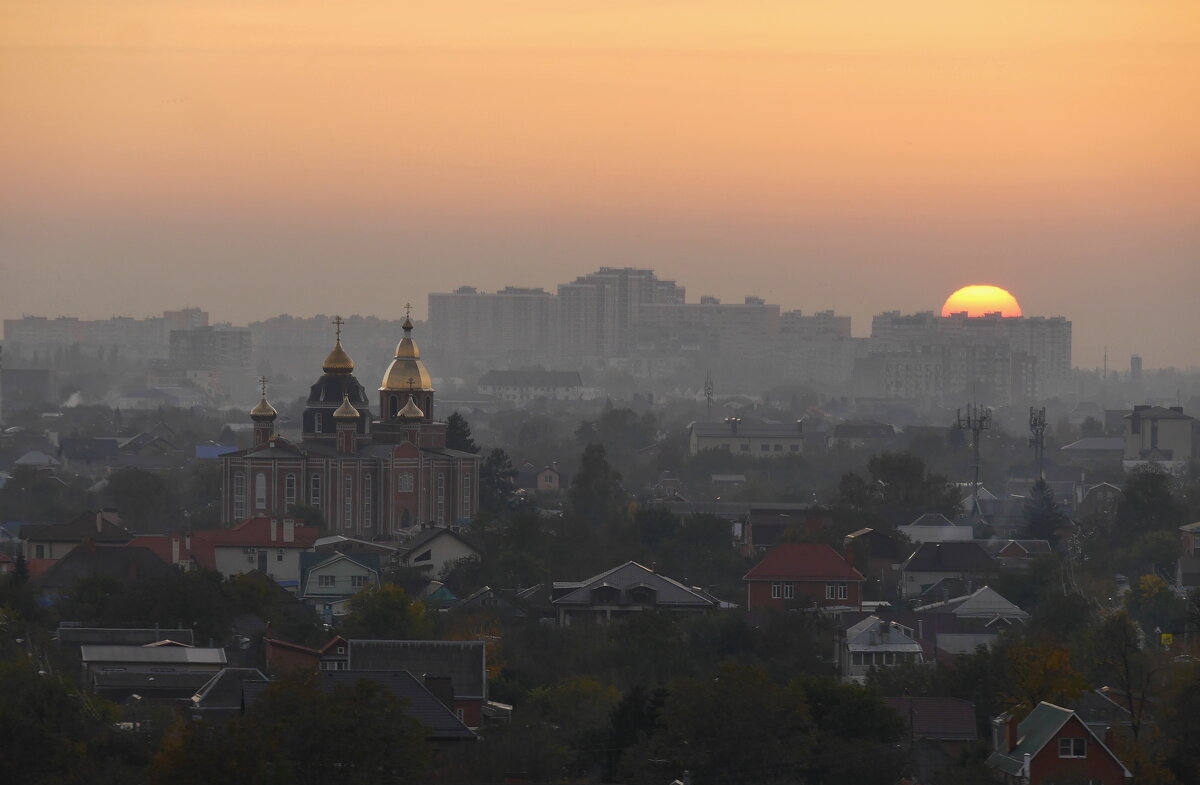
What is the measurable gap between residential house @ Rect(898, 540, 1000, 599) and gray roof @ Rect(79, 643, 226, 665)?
15224mm

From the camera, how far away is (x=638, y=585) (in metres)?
35.2

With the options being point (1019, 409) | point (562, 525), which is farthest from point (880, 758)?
point (1019, 409)

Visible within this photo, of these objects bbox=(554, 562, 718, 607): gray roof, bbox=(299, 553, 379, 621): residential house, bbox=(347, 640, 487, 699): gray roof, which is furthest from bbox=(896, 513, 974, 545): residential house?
bbox=(347, 640, 487, 699): gray roof

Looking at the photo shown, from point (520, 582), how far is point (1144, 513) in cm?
1396

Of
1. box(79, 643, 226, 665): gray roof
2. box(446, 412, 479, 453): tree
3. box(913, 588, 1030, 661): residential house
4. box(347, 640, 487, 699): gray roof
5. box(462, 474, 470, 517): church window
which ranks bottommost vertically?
box(913, 588, 1030, 661): residential house

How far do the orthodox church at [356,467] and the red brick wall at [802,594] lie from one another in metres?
11.7

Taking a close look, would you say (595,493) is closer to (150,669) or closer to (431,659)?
(150,669)

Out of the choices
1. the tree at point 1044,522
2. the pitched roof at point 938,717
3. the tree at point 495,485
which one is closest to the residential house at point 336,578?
the tree at point 495,485

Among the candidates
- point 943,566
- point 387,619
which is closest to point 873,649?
point 387,619

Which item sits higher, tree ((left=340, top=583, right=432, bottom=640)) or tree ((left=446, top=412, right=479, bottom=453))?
tree ((left=446, top=412, right=479, bottom=453))

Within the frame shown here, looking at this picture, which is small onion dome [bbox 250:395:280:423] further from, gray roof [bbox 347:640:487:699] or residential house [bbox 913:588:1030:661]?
gray roof [bbox 347:640:487:699]

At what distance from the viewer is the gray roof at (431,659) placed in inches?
1012

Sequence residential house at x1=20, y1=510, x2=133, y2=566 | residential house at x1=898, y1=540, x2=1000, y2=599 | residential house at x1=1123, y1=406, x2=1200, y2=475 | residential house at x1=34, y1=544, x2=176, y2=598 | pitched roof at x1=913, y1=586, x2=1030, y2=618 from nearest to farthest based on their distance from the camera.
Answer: pitched roof at x1=913, y1=586, x2=1030, y2=618, residential house at x1=34, y1=544, x2=176, y2=598, residential house at x1=898, y1=540, x2=1000, y2=599, residential house at x1=20, y1=510, x2=133, y2=566, residential house at x1=1123, y1=406, x2=1200, y2=475

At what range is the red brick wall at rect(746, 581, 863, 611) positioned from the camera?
1454 inches
